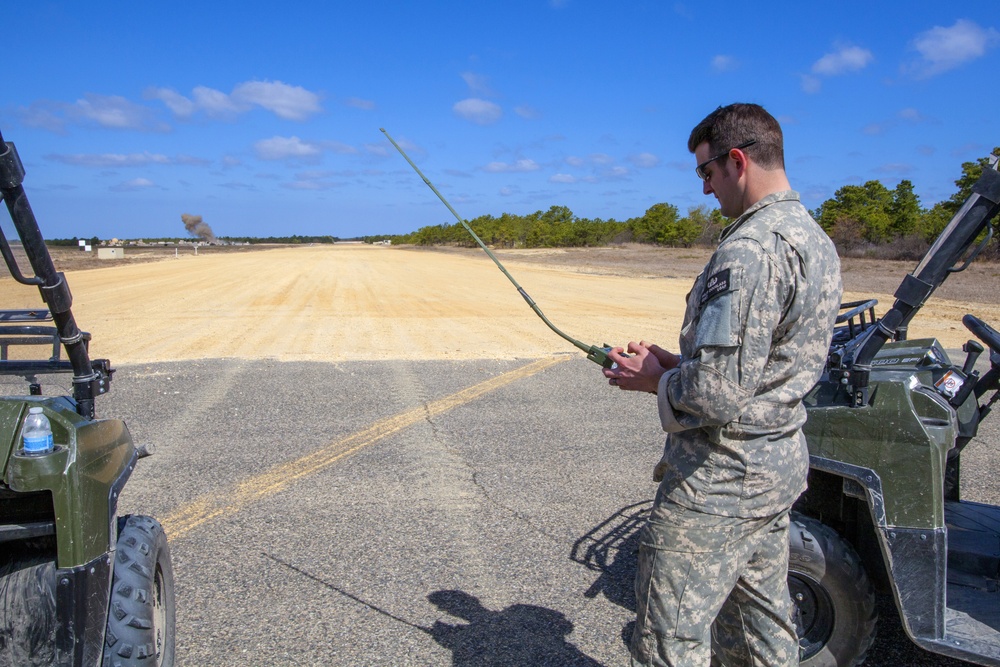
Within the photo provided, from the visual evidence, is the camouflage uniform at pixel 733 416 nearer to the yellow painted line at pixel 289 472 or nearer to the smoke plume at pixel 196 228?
the yellow painted line at pixel 289 472

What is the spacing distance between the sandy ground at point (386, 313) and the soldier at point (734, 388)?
30.5 ft

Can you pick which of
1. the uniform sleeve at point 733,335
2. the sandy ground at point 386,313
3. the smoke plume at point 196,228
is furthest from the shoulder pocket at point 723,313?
the smoke plume at point 196,228

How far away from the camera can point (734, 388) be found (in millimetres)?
2098

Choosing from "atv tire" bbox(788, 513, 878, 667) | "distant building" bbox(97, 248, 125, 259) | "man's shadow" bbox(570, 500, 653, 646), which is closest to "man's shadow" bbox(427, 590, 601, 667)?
"man's shadow" bbox(570, 500, 653, 646)

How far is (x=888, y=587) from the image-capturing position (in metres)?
3.24

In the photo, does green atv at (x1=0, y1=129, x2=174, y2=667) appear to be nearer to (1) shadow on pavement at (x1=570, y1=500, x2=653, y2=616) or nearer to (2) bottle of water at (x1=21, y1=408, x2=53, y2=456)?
(2) bottle of water at (x1=21, y1=408, x2=53, y2=456)

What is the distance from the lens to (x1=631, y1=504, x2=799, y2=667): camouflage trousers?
88.4 inches

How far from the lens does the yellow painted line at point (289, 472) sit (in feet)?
16.6

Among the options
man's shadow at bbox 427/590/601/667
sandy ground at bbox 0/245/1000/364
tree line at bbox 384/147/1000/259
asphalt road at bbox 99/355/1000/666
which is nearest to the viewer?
man's shadow at bbox 427/590/601/667

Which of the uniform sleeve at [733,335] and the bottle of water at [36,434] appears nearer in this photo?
the uniform sleeve at [733,335]

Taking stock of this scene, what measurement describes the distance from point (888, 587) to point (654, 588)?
1.59m

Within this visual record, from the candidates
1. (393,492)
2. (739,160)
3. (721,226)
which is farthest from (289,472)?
(721,226)

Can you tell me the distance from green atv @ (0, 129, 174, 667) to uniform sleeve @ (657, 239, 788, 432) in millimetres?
1902

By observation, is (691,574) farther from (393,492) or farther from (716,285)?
(393,492)
